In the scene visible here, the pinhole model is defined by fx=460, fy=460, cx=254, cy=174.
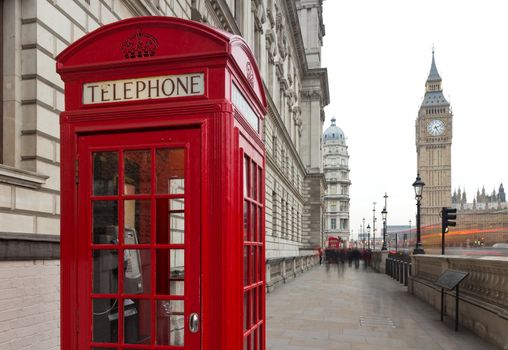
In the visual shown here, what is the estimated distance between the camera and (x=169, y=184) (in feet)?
9.33

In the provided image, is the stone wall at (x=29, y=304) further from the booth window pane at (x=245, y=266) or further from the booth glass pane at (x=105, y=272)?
the booth window pane at (x=245, y=266)

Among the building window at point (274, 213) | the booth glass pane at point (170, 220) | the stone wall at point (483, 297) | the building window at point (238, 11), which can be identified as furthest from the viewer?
the building window at point (274, 213)

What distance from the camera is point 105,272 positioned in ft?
9.50

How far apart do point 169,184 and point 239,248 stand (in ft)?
1.92

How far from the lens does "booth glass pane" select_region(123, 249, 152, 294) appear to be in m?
2.85

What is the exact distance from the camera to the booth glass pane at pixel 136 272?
2.85 meters

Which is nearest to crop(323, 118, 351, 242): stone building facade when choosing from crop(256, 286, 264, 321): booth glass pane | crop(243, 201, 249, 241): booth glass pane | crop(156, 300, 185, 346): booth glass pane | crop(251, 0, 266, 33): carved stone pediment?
crop(251, 0, 266, 33): carved stone pediment

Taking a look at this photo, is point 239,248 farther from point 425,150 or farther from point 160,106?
point 425,150

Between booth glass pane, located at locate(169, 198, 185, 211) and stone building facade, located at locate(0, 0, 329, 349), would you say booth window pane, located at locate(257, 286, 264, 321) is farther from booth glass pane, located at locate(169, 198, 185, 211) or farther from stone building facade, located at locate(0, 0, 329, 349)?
stone building facade, located at locate(0, 0, 329, 349)

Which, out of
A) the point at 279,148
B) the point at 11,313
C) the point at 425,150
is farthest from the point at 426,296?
the point at 425,150

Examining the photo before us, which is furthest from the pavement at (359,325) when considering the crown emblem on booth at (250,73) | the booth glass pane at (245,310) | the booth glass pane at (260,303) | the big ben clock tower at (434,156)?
the big ben clock tower at (434,156)

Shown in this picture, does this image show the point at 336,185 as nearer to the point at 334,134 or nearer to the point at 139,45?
the point at 334,134

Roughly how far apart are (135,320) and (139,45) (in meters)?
1.74

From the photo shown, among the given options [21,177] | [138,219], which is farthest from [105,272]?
[21,177]
